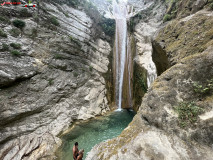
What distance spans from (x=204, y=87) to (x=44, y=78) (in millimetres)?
10022

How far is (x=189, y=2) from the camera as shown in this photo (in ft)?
20.8

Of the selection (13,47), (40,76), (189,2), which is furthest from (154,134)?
(13,47)

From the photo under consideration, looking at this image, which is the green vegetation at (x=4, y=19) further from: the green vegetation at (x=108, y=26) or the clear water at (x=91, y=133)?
the green vegetation at (x=108, y=26)

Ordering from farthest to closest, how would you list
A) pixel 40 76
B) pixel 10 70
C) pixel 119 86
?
1. pixel 119 86
2. pixel 40 76
3. pixel 10 70

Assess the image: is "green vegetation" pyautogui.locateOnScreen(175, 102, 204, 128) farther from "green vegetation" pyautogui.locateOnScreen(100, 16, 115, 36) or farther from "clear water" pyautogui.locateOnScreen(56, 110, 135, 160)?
"green vegetation" pyautogui.locateOnScreen(100, 16, 115, 36)

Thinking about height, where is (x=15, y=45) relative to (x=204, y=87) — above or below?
above

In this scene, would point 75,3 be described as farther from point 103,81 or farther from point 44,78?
point 44,78

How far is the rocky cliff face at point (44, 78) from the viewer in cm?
635

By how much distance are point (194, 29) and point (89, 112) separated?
972 cm

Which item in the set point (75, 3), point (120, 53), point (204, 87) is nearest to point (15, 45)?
Result: point (75, 3)

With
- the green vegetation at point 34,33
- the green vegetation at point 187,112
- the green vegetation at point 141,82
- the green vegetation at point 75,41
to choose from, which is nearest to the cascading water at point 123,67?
the green vegetation at point 141,82

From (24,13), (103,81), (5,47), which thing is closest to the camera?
(5,47)

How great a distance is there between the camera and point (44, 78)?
8477 millimetres

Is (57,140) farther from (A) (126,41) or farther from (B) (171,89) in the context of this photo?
(A) (126,41)
